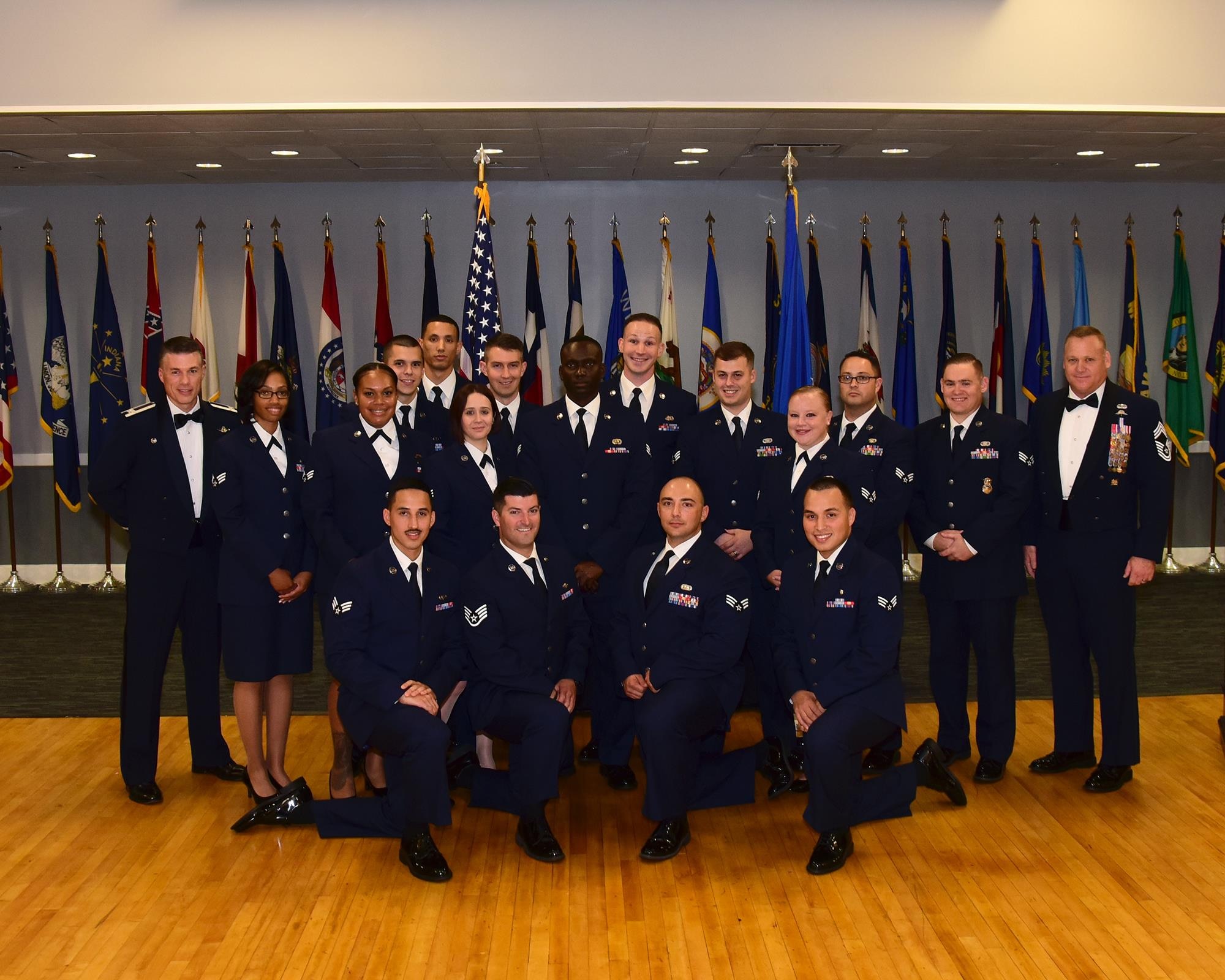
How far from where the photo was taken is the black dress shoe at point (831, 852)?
12.4 feet

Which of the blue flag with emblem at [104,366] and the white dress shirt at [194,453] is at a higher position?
the blue flag with emblem at [104,366]

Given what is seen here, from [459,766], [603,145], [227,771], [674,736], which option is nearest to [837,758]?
[674,736]

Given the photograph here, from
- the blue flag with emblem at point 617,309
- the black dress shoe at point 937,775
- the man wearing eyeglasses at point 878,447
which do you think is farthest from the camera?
the blue flag with emblem at point 617,309

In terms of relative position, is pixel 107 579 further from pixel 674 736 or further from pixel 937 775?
pixel 937 775

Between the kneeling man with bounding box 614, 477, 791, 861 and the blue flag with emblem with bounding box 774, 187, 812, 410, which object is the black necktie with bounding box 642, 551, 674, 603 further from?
the blue flag with emblem with bounding box 774, 187, 812, 410

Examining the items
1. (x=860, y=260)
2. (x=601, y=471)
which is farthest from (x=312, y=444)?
(x=860, y=260)

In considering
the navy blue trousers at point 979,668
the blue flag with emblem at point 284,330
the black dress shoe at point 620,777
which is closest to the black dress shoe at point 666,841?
the black dress shoe at point 620,777

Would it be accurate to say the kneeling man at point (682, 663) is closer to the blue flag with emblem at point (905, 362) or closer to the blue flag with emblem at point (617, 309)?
the blue flag with emblem at point (617, 309)

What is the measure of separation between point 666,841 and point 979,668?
155 cm

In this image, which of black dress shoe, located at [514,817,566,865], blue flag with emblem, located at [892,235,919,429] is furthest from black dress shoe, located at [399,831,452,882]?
blue flag with emblem, located at [892,235,919,429]

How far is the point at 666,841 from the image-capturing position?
3.93 m

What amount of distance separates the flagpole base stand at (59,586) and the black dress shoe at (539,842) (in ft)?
19.0

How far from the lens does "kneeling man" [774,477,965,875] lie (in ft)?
12.6

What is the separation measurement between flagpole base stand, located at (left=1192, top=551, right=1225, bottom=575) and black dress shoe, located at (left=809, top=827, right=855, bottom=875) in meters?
6.18
